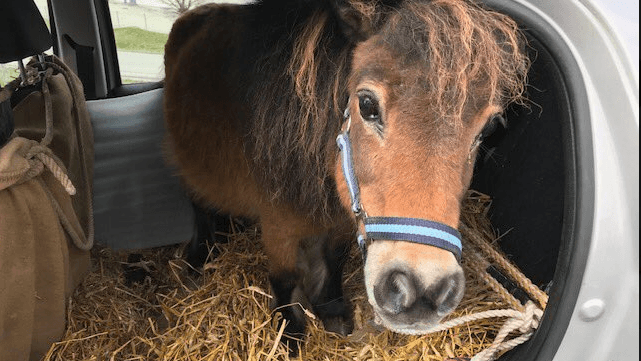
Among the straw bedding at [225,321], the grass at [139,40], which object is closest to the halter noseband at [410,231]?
the straw bedding at [225,321]

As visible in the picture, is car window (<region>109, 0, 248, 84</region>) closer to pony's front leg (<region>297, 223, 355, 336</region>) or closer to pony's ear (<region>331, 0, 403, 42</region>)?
pony's front leg (<region>297, 223, 355, 336</region>)

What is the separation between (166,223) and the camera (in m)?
2.61

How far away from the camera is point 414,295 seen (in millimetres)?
989

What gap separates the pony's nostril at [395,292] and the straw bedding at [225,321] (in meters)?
0.65

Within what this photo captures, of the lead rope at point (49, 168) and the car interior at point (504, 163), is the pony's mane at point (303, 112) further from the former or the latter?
the lead rope at point (49, 168)

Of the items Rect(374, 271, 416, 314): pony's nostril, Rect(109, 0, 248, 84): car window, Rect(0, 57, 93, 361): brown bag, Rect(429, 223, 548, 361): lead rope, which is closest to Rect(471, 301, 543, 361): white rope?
Rect(429, 223, 548, 361): lead rope

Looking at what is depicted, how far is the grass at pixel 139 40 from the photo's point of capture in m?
3.03

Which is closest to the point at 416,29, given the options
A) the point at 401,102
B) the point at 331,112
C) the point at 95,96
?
the point at 401,102

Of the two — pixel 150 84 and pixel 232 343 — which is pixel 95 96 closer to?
pixel 150 84

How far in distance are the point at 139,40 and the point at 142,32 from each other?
0.29 feet

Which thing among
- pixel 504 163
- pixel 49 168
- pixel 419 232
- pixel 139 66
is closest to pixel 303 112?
pixel 419 232

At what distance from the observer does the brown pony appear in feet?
3.40

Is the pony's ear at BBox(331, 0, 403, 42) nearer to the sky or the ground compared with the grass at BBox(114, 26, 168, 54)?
nearer to the sky

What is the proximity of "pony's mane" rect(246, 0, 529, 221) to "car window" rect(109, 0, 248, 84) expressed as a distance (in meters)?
1.39
